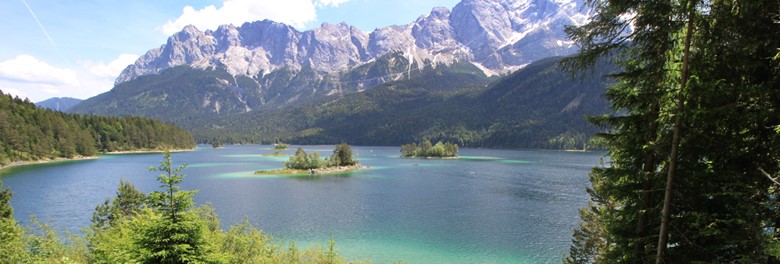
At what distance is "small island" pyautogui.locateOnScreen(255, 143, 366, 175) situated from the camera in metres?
115

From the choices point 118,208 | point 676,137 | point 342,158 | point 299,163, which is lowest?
point 299,163

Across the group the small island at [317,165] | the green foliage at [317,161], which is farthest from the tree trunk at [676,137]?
the green foliage at [317,161]

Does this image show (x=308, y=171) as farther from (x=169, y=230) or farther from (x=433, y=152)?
(x=169, y=230)

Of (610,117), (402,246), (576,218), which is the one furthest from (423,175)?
(610,117)

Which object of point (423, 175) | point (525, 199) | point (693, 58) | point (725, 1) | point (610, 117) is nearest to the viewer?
point (725, 1)

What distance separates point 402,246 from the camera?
42.3m

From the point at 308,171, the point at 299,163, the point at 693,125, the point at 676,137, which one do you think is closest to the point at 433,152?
the point at 299,163

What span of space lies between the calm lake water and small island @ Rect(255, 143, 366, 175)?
956cm

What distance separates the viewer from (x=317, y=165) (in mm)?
120062

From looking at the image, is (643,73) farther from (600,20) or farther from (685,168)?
(685,168)

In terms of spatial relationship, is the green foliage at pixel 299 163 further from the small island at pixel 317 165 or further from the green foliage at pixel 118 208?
the green foliage at pixel 118 208

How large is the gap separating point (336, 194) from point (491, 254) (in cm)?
4199

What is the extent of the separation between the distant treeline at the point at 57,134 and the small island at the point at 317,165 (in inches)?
2755

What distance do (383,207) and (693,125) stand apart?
55903 mm
